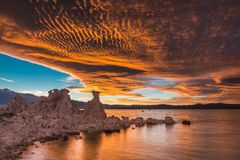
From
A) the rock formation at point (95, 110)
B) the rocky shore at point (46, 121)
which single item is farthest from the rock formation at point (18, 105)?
the rock formation at point (95, 110)

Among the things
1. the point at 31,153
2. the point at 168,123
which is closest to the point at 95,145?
the point at 31,153

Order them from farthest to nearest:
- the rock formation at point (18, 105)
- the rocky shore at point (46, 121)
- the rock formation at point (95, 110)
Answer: the rock formation at point (95, 110) → the rock formation at point (18, 105) → the rocky shore at point (46, 121)

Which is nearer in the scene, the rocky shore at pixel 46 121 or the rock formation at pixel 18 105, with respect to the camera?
the rocky shore at pixel 46 121

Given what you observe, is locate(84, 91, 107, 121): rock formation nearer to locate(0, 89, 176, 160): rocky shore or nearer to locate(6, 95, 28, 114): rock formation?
locate(0, 89, 176, 160): rocky shore

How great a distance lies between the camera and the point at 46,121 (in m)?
60.9

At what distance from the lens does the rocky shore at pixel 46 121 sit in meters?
46.3

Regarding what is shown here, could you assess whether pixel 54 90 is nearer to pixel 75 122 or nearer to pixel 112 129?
pixel 75 122

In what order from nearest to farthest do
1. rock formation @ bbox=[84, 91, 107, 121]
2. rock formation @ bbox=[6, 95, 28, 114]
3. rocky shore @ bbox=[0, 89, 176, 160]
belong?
rocky shore @ bbox=[0, 89, 176, 160] < rock formation @ bbox=[6, 95, 28, 114] < rock formation @ bbox=[84, 91, 107, 121]

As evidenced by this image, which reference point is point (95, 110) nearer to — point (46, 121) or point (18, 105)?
point (18, 105)

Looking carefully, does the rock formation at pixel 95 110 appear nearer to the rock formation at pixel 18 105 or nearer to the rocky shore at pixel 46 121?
the rocky shore at pixel 46 121

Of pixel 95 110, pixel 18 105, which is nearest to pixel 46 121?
pixel 18 105

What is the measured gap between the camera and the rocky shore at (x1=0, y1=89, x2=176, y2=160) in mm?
46281

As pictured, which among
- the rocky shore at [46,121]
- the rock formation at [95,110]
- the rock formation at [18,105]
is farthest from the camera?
the rock formation at [95,110]

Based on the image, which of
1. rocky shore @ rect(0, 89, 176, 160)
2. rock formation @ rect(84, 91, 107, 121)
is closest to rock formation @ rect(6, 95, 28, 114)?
rocky shore @ rect(0, 89, 176, 160)
